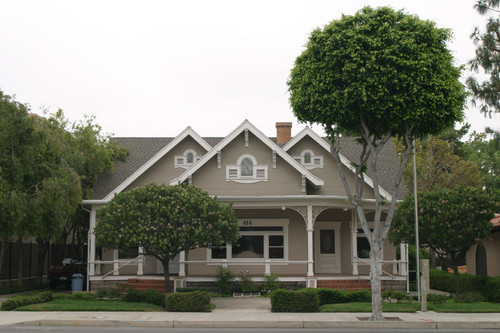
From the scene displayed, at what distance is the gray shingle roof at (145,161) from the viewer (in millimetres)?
27656

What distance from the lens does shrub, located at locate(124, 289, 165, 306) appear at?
20.2 meters

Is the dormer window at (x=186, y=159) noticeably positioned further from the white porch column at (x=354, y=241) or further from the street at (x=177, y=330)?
the street at (x=177, y=330)

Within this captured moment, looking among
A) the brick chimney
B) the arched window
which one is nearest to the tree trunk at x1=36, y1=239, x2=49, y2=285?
the arched window

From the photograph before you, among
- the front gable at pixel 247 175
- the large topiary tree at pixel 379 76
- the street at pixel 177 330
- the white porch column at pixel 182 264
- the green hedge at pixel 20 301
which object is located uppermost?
the large topiary tree at pixel 379 76

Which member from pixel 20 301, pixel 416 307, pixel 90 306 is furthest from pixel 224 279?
pixel 20 301

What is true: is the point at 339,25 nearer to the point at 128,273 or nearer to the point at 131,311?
the point at 131,311

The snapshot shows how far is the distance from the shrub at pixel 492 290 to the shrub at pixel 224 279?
995 cm

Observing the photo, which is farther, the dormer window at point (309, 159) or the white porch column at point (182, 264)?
the dormer window at point (309, 159)

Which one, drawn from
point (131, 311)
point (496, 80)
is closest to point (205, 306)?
point (131, 311)

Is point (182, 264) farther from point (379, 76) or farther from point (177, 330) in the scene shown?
point (379, 76)

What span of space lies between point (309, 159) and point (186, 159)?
5.79 m

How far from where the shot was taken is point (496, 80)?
26016mm

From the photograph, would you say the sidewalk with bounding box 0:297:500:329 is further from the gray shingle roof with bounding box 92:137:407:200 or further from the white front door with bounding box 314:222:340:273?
the gray shingle roof with bounding box 92:137:407:200

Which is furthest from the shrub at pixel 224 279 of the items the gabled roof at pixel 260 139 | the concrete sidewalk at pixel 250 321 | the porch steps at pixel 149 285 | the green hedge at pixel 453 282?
the green hedge at pixel 453 282
